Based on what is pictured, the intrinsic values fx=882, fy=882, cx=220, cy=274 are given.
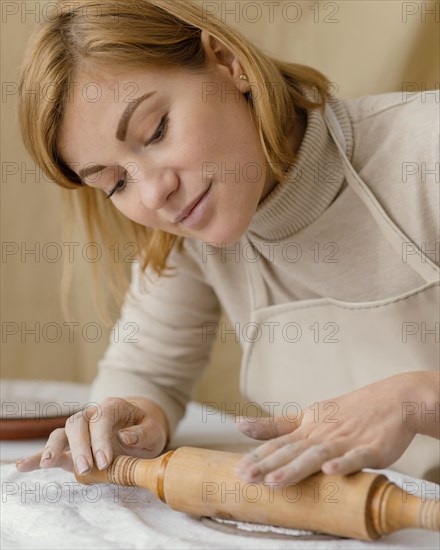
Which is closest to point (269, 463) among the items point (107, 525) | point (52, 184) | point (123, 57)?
point (107, 525)

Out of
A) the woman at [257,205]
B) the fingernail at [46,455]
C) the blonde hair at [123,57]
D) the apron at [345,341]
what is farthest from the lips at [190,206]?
the fingernail at [46,455]

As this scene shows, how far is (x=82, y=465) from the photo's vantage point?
3.25 feet

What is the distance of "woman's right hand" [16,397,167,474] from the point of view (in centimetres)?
101

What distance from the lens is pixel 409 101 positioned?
1.22 meters

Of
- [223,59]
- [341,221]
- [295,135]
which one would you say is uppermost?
[223,59]

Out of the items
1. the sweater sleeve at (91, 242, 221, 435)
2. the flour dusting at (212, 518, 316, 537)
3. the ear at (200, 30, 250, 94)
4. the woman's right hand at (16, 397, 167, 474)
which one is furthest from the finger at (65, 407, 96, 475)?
the ear at (200, 30, 250, 94)

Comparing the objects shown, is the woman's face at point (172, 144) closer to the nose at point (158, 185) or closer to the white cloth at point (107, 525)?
the nose at point (158, 185)

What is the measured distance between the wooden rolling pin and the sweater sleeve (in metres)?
0.46

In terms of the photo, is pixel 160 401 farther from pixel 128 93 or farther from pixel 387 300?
pixel 128 93

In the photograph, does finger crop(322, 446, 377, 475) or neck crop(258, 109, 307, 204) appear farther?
neck crop(258, 109, 307, 204)

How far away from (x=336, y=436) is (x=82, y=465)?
302 millimetres

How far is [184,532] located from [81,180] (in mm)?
517

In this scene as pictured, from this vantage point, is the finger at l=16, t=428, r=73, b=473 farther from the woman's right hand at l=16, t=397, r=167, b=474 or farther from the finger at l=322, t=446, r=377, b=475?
the finger at l=322, t=446, r=377, b=475

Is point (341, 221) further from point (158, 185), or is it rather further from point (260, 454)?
point (260, 454)
